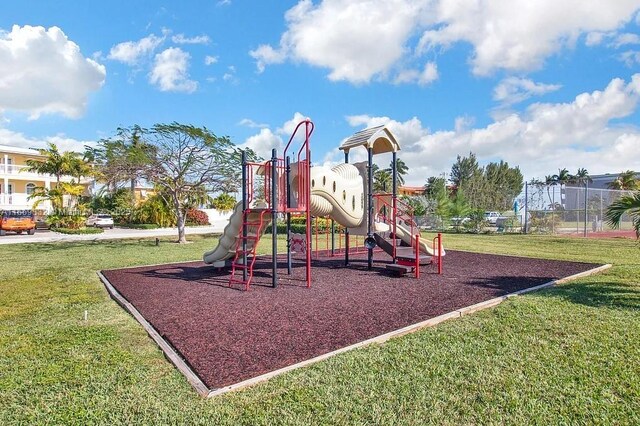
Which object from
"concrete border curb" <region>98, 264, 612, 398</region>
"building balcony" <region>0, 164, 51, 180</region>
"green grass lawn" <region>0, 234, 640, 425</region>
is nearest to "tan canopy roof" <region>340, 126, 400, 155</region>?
"concrete border curb" <region>98, 264, 612, 398</region>

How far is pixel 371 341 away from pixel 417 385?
1.29 metres

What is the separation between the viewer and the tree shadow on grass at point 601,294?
675 centimetres

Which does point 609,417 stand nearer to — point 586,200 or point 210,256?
point 210,256

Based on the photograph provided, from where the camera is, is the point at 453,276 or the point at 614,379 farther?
the point at 453,276

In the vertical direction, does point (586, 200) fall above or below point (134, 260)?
above

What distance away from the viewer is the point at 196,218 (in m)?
37.4

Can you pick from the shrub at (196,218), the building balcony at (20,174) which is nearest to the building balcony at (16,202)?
the building balcony at (20,174)

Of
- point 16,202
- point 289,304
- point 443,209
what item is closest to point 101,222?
point 16,202

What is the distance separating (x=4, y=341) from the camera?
204 inches

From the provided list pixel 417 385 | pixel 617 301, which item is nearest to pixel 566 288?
pixel 617 301

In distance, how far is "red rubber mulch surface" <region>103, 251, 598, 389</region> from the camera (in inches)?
186

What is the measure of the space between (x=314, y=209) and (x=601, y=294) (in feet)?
20.5

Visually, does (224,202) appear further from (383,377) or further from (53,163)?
(383,377)

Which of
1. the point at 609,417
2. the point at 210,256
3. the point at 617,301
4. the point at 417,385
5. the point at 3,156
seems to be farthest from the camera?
the point at 3,156
